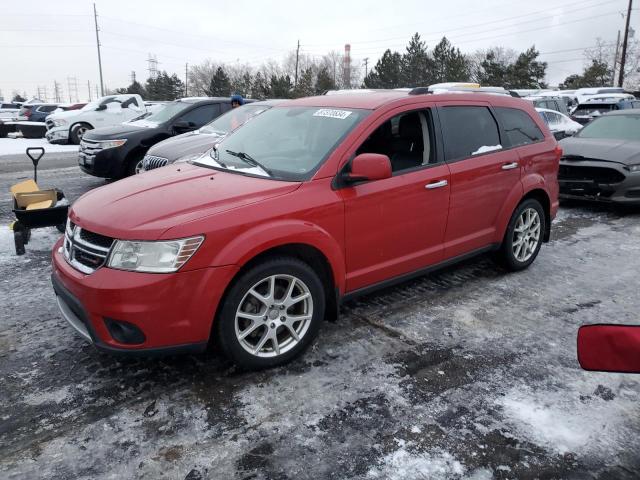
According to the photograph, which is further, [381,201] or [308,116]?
[308,116]

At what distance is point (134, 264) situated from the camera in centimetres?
292

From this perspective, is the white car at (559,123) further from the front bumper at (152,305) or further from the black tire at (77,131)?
the black tire at (77,131)

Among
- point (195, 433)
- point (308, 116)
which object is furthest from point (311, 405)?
point (308, 116)

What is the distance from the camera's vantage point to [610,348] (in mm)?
1994

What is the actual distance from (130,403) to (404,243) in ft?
7.41

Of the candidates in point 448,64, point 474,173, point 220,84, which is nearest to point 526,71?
point 448,64

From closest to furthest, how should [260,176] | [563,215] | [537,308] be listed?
1. [260,176]
2. [537,308]
3. [563,215]

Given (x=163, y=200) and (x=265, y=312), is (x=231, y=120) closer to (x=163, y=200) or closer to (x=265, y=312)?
(x=163, y=200)

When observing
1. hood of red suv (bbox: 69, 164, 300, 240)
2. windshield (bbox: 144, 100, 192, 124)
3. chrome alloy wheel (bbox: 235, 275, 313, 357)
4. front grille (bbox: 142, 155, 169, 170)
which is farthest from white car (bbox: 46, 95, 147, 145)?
chrome alloy wheel (bbox: 235, 275, 313, 357)

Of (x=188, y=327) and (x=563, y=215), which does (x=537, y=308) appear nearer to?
(x=188, y=327)

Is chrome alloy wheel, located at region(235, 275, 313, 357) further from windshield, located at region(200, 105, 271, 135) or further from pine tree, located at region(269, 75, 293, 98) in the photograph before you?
pine tree, located at region(269, 75, 293, 98)

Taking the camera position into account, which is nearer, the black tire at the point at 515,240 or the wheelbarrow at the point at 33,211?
the black tire at the point at 515,240

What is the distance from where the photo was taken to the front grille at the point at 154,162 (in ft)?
23.9

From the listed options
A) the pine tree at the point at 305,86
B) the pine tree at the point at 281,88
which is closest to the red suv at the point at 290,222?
the pine tree at the point at 281,88
